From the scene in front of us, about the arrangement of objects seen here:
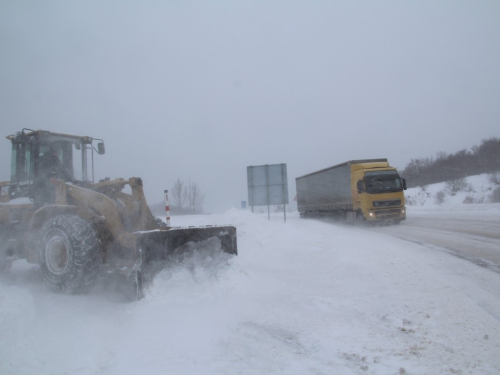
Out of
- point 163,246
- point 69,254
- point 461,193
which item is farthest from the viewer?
point 461,193

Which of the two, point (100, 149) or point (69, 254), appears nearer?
point (69, 254)

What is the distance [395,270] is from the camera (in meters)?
6.66

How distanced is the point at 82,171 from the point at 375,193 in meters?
14.3

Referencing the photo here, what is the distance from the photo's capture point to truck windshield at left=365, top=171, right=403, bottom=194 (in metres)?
18.0

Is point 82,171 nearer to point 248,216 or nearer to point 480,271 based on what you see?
point 248,216

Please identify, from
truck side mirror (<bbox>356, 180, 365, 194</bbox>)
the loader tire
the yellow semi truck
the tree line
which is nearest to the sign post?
truck side mirror (<bbox>356, 180, 365, 194</bbox>)

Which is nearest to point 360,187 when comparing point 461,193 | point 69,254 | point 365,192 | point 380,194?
point 365,192

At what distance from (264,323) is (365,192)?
15018 millimetres

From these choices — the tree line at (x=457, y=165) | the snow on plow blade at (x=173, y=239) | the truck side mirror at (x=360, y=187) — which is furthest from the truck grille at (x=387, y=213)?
the tree line at (x=457, y=165)

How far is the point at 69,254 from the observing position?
521 cm

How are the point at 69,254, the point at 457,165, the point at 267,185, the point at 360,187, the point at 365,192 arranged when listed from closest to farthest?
the point at 69,254, the point at 267,185, the point at 365,192, the point at 360,187, the point at 457,165

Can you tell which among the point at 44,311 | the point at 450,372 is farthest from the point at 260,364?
→ the point at 44,311

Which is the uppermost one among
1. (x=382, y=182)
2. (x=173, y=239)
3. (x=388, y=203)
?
(x=382, y=182)

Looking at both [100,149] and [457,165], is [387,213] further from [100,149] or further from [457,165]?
[457,165]
